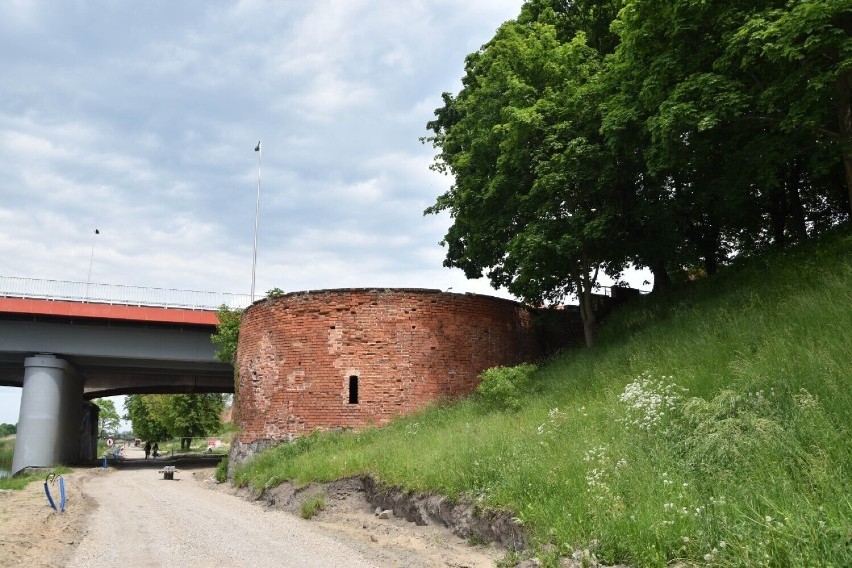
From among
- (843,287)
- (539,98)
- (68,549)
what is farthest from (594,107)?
(68,549)

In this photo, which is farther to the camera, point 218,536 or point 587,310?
point 587,310

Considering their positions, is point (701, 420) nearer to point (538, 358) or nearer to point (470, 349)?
point (470, 349)

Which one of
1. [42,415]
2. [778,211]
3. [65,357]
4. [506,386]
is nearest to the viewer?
[506,386]

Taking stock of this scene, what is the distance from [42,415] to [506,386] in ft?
67.8

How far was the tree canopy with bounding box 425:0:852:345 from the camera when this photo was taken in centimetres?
1034

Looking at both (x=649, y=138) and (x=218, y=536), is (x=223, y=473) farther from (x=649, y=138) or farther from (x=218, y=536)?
(x=649, y=138)

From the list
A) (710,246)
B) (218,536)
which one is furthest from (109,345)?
(710,246)

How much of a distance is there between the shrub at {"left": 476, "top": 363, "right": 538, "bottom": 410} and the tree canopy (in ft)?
8.93

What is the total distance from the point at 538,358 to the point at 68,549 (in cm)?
1407

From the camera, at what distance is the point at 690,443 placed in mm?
6383

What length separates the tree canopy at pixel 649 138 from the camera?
10336 millimetres

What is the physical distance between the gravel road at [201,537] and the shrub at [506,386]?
505 centimetres

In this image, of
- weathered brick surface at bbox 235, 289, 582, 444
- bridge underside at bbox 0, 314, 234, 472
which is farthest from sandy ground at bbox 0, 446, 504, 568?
bridge underside at bbox 0, 314, 234, 472

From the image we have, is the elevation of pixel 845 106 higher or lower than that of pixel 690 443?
higher
